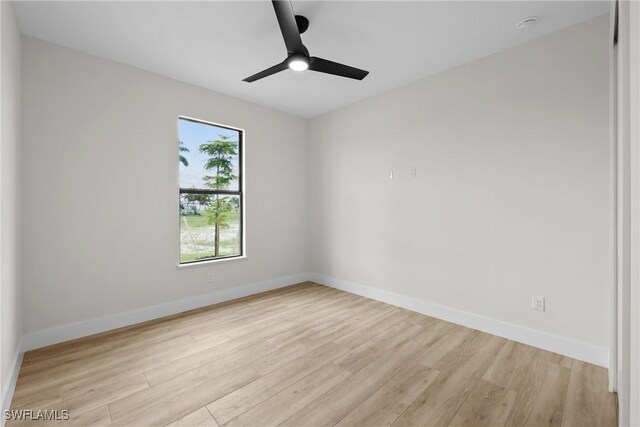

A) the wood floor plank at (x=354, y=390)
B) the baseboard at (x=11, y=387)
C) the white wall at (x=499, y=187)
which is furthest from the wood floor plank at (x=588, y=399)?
the baseboard at (x=11, y=387)

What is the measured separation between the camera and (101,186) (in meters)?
2.79

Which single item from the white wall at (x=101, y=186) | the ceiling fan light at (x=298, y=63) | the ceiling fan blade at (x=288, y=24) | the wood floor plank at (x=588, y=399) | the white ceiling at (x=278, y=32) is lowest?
the wood floor plank at (x=588, y=399)

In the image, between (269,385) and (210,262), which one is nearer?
(269,385)

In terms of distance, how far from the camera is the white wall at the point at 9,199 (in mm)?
1778

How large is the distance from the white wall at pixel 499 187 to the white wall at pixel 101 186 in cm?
200

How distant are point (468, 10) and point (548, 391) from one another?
2738 millimetres

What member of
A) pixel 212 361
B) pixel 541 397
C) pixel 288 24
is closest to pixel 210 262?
pixel 212 361

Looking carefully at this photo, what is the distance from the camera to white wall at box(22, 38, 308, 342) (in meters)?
2.48

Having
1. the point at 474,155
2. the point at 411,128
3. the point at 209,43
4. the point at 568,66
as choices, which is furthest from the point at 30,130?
the point at 568,66

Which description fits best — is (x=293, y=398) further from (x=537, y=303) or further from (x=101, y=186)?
(x=101, y=186)

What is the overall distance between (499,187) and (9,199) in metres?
3.90

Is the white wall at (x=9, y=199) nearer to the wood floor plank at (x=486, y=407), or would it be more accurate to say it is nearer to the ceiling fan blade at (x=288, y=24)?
the ceiling fan blade at (x=288, y=24)

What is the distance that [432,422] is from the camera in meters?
1.64

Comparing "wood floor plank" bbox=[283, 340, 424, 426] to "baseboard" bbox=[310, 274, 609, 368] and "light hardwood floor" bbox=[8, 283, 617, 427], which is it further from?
"baseboard" bbox=[310, 274, 609, 368]
